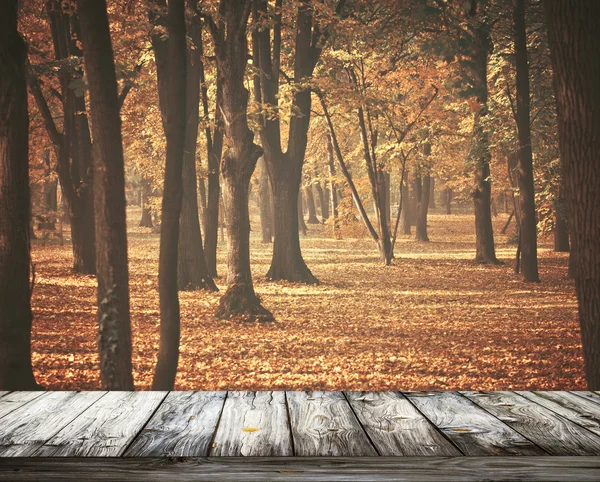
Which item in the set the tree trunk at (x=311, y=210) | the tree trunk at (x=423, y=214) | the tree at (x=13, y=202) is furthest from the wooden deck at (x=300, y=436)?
the tree trunk at (x=311, y=210)

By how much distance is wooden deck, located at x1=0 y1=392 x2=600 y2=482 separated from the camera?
1934 millimetres

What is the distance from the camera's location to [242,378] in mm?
6156

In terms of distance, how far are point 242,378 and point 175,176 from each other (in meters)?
2.32

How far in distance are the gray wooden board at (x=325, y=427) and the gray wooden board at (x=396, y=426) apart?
4 centimetres

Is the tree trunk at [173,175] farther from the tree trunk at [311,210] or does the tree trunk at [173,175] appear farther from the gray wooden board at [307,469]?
the tree trunk at [311,210]

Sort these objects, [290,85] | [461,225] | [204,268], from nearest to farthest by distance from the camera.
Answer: [204,268], [290,85], [461,225]

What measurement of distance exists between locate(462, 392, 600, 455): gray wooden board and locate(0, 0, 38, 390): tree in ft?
10.1

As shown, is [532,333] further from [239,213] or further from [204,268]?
[204,268]

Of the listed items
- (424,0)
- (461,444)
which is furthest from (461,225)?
(461,444)

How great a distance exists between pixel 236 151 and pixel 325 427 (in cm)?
639

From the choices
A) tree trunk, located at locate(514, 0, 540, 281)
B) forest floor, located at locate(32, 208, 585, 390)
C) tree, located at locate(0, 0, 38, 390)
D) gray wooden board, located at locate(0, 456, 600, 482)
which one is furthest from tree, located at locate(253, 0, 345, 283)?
gray wooden board, located at locate(0, 456, 600, 482)

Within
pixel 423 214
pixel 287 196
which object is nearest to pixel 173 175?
pixel 287 196

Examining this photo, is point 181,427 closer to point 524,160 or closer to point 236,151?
point 236,151

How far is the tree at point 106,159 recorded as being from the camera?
14.1 ft
